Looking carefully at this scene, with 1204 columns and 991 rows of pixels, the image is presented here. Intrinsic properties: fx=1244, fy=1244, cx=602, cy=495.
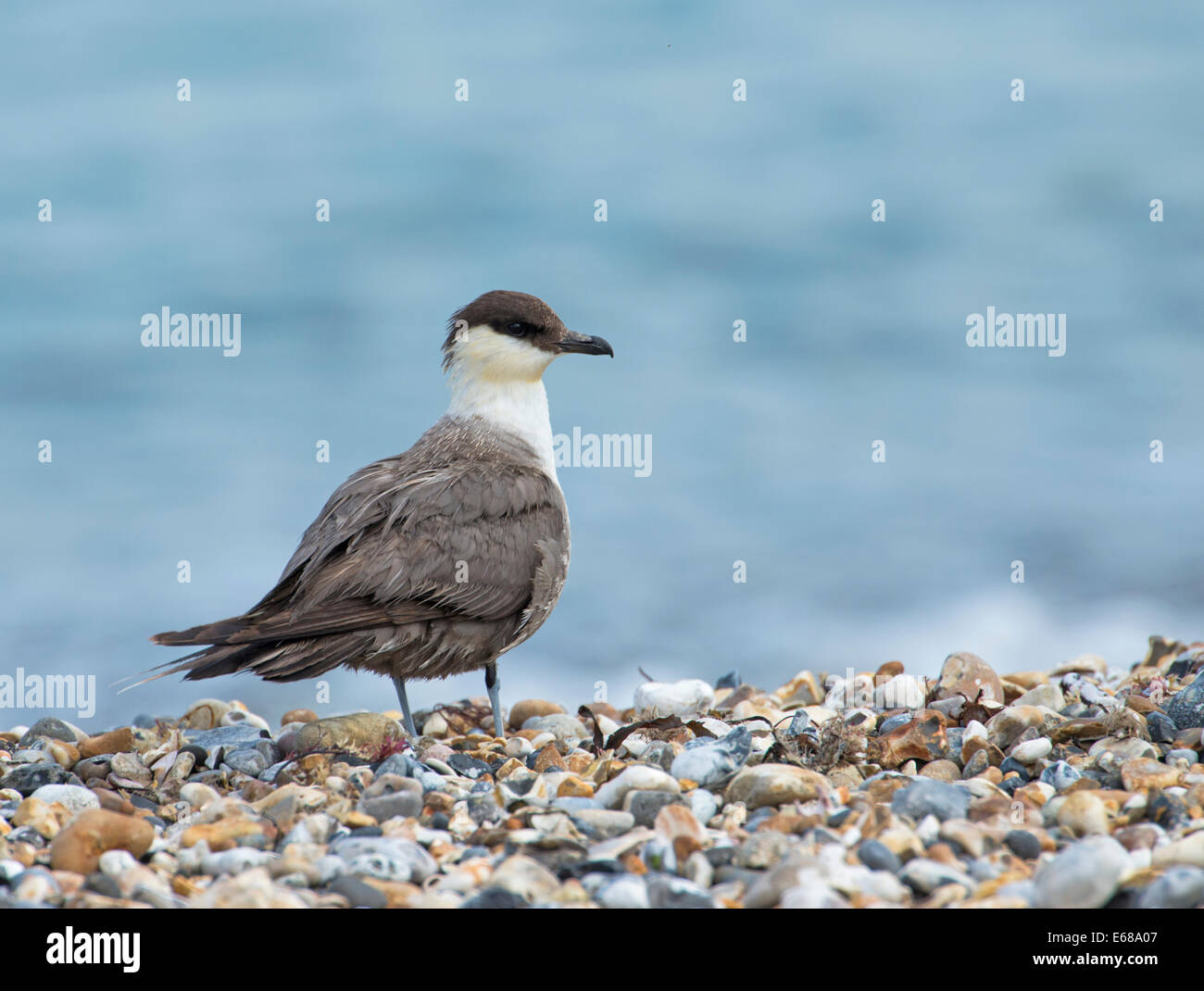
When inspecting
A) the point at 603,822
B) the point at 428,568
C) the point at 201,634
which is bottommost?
the point at 603,822

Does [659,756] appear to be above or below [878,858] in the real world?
above

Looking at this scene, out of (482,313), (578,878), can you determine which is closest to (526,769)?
→ (578,878)

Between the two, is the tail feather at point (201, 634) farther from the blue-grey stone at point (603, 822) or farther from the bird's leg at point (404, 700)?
the blue-grey stone at point (603, 822)

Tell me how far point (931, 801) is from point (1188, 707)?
2031 millimetres

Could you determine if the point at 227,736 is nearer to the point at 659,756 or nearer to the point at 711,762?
the point at 659,756

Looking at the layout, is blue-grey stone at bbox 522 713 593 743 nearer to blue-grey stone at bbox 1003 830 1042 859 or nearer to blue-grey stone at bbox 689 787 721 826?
blue-grey stone at bbox 689 787 721 826

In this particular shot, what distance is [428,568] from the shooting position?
659cm

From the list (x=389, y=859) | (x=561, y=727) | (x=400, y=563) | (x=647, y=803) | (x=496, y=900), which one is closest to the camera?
(x=496, y=900)

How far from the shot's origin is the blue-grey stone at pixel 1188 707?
18.9ft

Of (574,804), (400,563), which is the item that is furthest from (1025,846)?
(400,563)

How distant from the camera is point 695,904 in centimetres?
373

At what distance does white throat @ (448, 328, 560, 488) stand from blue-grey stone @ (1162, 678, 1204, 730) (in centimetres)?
376
